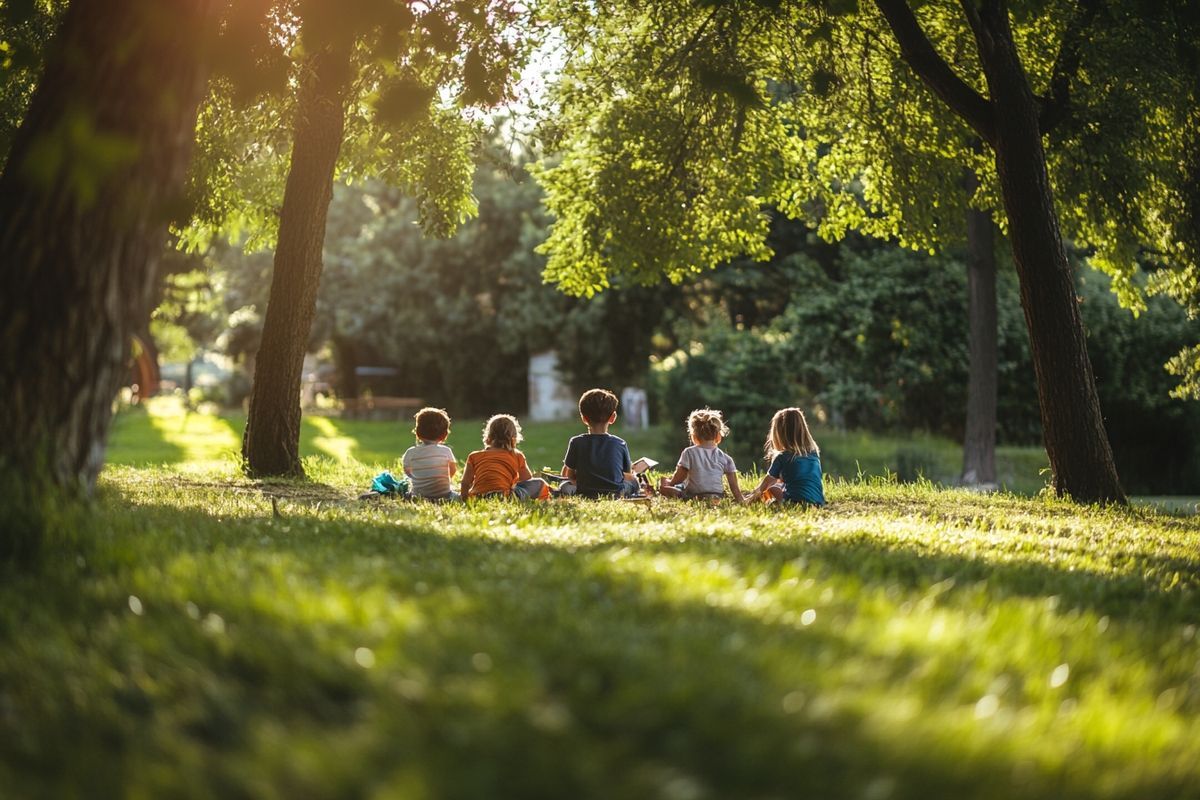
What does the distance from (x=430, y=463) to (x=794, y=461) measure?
3.44m

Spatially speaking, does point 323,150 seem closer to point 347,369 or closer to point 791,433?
point 791,433

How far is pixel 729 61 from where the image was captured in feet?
41.2

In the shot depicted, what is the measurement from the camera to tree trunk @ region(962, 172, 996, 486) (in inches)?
867

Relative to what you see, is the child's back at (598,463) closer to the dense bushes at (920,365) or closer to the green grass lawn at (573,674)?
the green grass lawn at (573,674)

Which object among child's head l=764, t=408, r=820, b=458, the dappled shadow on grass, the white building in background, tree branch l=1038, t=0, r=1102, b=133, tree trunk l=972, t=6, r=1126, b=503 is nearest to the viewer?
the dappled shadow on grass

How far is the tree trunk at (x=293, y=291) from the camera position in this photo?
12.8 m

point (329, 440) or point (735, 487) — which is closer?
point (735, 487)

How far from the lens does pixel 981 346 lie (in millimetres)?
22453

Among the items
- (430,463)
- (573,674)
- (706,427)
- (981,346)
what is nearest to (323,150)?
(430,463)

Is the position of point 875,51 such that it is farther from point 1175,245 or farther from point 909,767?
point 909,767

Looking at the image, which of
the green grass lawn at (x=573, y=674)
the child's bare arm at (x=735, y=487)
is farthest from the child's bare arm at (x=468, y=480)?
the green grass lawn at (x=573, y=674)

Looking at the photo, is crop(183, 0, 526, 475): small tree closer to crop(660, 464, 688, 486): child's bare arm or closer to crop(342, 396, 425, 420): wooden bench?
crop(660, 464, 688, 486): child's bare arm

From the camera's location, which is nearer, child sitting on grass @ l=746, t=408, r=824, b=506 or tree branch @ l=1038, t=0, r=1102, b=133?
child sitting on grass @ l=746, t=408, r=824, b=506

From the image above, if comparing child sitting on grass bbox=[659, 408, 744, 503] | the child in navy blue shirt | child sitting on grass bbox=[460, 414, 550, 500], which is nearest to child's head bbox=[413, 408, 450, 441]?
child sitting on grass bbox=[460, 414, 550, 500]
